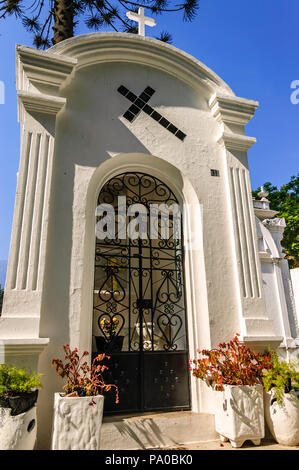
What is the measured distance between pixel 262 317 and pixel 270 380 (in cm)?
116

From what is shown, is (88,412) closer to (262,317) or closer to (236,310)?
(236,310)

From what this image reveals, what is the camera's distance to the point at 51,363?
387cm

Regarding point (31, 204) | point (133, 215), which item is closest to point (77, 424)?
point (31, 204)

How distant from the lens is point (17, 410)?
3016 millimetres

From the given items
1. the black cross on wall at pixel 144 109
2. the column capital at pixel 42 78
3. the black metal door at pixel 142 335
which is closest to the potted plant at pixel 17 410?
the black metal door at pixel 142 335

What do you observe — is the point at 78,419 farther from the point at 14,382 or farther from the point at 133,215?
the point at 133,215

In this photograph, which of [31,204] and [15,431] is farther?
[31,204]

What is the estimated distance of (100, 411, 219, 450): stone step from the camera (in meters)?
3.78

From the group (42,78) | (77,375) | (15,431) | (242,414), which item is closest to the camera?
(15,431)

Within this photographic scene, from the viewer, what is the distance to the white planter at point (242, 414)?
12.6 feet

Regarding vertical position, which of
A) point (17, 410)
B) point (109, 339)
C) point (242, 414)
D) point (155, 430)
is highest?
point (109, 339)

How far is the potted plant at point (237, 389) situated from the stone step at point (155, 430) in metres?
0.20

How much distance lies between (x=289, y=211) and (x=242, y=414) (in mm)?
19039
